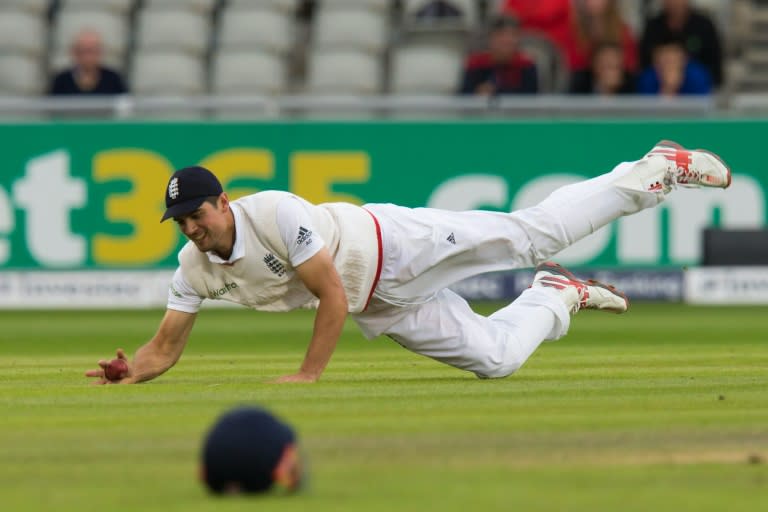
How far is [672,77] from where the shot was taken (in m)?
15.4

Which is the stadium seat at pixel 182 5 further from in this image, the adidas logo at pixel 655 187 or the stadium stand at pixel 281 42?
the adidas logo at pixel 655 187

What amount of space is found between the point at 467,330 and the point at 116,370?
163cm

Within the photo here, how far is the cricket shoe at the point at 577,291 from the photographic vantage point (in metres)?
8.14

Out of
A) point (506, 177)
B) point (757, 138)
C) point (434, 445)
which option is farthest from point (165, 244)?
point (434, 445)

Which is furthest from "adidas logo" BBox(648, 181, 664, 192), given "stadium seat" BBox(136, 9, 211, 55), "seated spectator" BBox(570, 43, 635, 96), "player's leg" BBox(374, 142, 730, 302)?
"stadium seat" BBox(136, 9, 211, 55)

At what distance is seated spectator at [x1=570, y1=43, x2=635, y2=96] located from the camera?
15281 mm

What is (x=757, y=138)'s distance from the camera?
1517 centimetres

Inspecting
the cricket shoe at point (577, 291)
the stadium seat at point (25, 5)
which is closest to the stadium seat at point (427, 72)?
the stadium seat at point (25, 5)

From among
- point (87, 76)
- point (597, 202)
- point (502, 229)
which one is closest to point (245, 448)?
point (502, 229)

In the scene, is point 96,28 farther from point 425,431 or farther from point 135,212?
point 425,431

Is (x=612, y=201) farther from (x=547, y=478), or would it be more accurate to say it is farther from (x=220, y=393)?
(x=547, y=478)

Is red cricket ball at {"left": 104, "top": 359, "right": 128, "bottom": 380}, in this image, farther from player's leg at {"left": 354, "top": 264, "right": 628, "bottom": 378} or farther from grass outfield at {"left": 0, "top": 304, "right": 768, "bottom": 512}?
player's leg at {"left": 354, "top": 264, "right": 628, "bottom": 378}

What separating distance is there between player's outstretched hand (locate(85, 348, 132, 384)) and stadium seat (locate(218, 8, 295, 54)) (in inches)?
399

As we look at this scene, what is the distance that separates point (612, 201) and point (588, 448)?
300 centimetres
